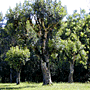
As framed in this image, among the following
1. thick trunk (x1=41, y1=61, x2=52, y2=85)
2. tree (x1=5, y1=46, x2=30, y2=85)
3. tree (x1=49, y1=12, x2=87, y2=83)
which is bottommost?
thick trunk (x1=41, y1=61, x2=52, y2=85)

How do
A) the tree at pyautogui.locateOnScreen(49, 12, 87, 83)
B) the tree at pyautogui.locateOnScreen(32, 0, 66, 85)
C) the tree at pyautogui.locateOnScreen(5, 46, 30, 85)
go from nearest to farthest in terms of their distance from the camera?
the tree at pyautogui.locateOnScreen(32, 0, 66, 85)
the tree at pyautogui.locateOnScreen(5, 46, 30, 85)
the tree at pyautogui.locateOnScreen(49, 12, 87, 83)

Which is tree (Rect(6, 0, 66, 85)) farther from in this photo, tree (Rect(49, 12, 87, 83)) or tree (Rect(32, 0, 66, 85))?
tree (Rect(49, 12, 87, 83))

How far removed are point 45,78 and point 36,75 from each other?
22427 mm

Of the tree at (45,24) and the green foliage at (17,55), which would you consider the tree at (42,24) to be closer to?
the tree at (45,24)

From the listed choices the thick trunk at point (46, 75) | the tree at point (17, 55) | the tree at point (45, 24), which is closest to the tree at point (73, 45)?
the tree at point (45, 24)

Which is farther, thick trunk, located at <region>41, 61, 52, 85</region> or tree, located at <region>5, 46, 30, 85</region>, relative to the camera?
tree, located at <region>5, 46, 30, 85</region>

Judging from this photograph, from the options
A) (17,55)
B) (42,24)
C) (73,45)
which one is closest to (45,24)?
(42,24)

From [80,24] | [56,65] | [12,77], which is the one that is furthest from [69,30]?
[12,77]

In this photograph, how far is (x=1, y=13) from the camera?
4428 centimetres

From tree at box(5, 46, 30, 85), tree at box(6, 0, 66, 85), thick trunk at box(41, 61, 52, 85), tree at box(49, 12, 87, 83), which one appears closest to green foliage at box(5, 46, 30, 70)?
tree at box(5, 46, 30, 85)

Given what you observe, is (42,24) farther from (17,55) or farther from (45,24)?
(17,55)

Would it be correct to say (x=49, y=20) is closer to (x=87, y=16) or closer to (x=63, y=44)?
(x=63, y=44)

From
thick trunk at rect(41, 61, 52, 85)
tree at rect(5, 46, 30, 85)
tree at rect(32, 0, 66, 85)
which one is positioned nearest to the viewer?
thick trunk at rect(41, 61, 52, 85)

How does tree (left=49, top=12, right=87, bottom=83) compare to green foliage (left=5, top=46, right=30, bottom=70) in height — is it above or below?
above
